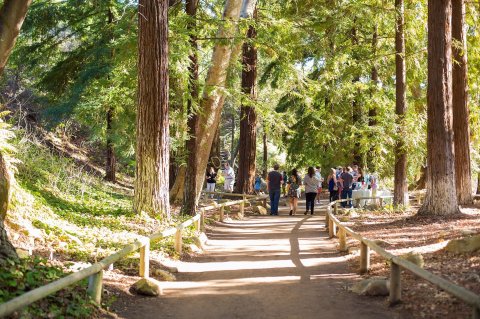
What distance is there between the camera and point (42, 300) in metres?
5.61

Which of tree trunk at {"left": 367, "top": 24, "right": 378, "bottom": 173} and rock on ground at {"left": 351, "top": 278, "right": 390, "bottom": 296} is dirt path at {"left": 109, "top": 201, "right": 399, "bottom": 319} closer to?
rock on ground at {"left": 351, "top": 278, "right": 390, "bottom": 296}

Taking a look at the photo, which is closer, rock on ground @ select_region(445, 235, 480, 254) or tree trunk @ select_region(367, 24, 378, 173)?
rock on ground @ select_region(445, 235, 480, 254)

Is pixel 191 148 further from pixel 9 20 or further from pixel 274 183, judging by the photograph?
pixel 9 20

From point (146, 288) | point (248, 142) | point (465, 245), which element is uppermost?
point (248, 142)

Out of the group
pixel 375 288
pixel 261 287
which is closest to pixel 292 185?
pixel 261 287

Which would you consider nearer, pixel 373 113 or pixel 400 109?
pixel 400 109

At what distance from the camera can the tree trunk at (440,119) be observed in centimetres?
1373

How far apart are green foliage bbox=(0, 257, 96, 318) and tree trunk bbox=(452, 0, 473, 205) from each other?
14.4 metres

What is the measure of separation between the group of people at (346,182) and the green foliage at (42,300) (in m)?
17.6

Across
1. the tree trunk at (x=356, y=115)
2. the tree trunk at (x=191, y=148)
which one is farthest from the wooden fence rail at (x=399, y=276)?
the tree trunk at (x=356, y=115)

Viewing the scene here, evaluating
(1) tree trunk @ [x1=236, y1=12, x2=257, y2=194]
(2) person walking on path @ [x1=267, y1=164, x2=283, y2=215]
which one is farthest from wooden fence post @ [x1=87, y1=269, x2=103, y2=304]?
(1) tree trunk @ [x1=236, y1=12, x2=257, y2=194]

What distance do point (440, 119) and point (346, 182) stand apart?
9.83 meters

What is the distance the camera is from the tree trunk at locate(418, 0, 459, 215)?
45.0ft

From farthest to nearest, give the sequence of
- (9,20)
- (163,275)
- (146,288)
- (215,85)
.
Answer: (215,85) < (163,275) < (146,288) < (9,20)
